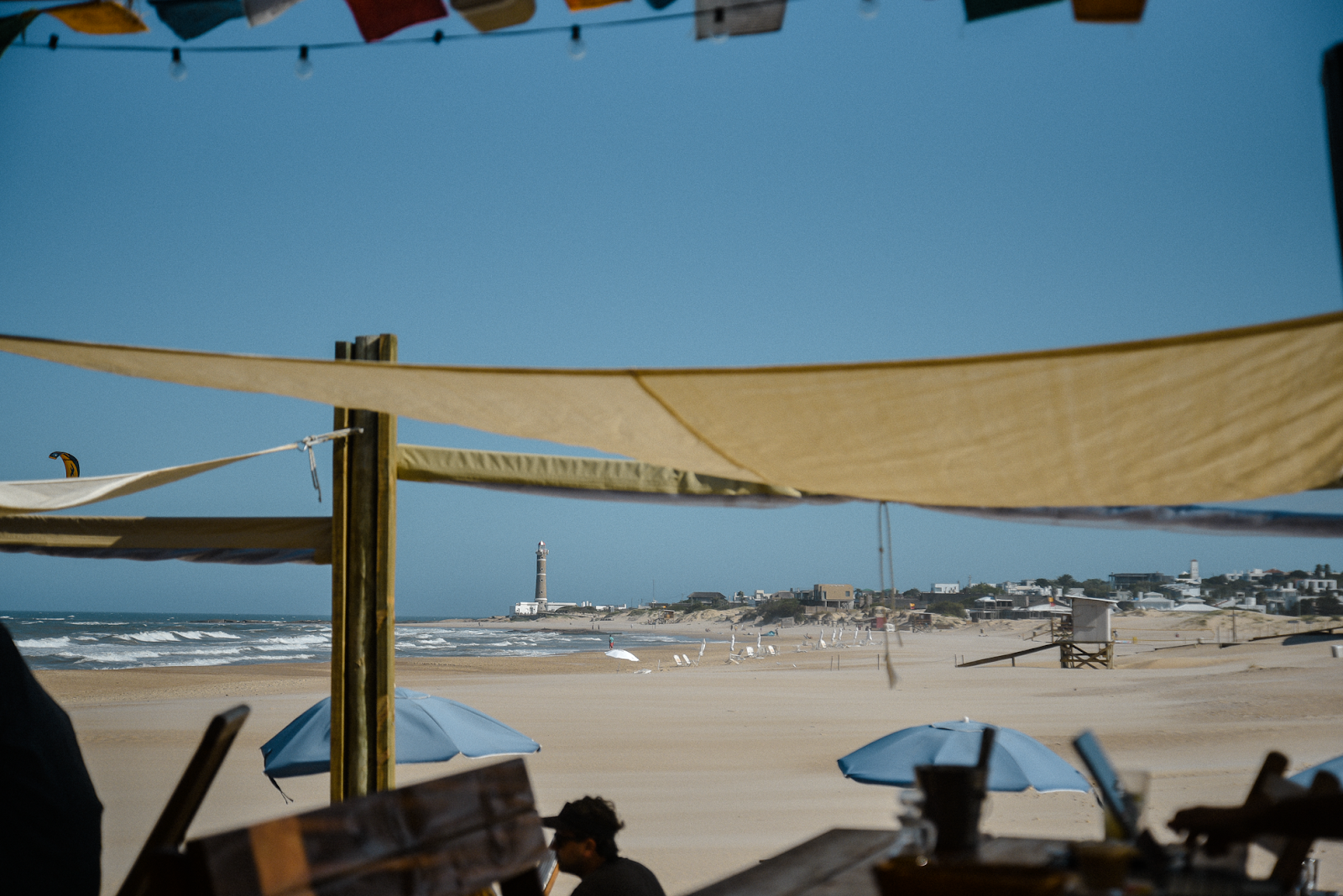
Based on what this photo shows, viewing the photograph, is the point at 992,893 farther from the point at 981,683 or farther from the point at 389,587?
the point at 981,683

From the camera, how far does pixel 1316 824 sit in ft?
3.83

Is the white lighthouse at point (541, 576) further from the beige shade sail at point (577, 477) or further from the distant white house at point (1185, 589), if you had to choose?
the beige shade sail at point (577, 477)

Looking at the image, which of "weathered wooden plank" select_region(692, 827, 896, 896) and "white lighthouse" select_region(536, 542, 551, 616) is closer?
"weathered wooden plank" select_region(692, 827, 896, 896)

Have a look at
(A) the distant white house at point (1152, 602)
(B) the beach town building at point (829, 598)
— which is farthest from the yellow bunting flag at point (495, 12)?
(B) the beach town building at point (829, 598)

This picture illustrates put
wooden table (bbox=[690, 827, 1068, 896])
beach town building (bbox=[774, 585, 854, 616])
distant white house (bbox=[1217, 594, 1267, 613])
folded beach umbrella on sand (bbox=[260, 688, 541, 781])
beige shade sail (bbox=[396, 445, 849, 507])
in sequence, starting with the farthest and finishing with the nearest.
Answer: beach town building (bbox=[774, 585, 854, 616]), distant white house (bbox=[1217, 594, 1267, 613]), folded beach umbrella on sand (bbox=[260, 688, 541, 781]), beige shade sail (bbox=[396, 445, 849, 507]), wooden table (bbox=[690, 827, 1068, 896])

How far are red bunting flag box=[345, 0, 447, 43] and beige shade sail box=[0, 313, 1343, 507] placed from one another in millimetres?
1137

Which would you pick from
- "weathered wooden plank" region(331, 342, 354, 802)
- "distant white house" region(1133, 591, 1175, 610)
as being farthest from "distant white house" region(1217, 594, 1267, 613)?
"weathered wooden plank" region(331, 342, 354, 802)

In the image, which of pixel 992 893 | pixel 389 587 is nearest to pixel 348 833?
pixel 992 893

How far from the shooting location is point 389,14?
2822 mm

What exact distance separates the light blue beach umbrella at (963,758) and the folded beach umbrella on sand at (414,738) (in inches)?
69.8

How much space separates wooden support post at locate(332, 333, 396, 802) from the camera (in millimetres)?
3482

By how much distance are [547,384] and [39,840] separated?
1487 mm

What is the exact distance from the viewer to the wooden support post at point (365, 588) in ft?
11.4

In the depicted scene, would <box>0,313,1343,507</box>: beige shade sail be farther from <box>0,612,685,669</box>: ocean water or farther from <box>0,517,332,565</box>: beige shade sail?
<box>0,612,685,669</box>: ocean water
